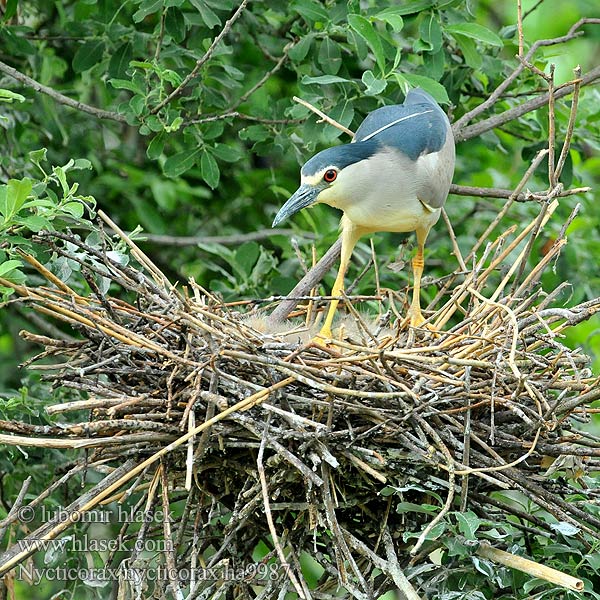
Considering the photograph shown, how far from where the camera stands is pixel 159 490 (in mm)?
3068

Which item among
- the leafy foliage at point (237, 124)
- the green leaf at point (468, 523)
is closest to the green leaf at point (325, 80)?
the leafy foliage at point (237, 124)

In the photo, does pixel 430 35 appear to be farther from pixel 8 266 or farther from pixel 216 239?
pixel 8 266

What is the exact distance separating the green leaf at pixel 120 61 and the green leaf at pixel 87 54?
0.12 meters

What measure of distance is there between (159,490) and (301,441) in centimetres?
64

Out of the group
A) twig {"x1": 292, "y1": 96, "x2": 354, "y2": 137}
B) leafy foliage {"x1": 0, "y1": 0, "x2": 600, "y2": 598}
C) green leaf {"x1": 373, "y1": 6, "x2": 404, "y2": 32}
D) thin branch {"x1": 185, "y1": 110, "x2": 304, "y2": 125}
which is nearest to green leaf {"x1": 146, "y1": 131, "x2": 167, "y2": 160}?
leafy foliage {"x1": 0, "y1": 0, "x2": 600, "y2": 598}

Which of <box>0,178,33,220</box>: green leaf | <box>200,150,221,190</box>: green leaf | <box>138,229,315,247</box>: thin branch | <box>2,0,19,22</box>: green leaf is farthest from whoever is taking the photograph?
<box>138,229,315,247</box>: thin branch

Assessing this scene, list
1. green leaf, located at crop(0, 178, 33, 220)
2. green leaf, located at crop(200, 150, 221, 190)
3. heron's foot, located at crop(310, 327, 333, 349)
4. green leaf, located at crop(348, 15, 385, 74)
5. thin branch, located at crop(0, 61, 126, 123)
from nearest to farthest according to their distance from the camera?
green leaf, located at crop(0, 178, 33, 220) < heron's foot, located at crop(310, 327, 333, 349) < green leaf, located at crop(348, 15, 385, 74) < thin branch, located at crop(0, 61, 126, 123) < green leaf, located at crop(200, 150, 221, 190)

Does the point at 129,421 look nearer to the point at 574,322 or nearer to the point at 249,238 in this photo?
the point at 574,322

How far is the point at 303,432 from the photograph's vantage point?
2.53 meters

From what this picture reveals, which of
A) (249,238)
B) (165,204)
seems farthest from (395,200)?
(165,204)

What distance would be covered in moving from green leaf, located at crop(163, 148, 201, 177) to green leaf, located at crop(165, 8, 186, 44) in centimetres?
42

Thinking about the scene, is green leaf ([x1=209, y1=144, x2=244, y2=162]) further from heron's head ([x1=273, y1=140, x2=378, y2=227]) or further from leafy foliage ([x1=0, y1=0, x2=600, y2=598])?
heron's head ([x1=273, y1=140, x2=378, y2=227])

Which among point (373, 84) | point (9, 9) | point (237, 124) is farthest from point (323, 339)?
point (9, 9)

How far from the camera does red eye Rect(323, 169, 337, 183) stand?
3178 millimetres
